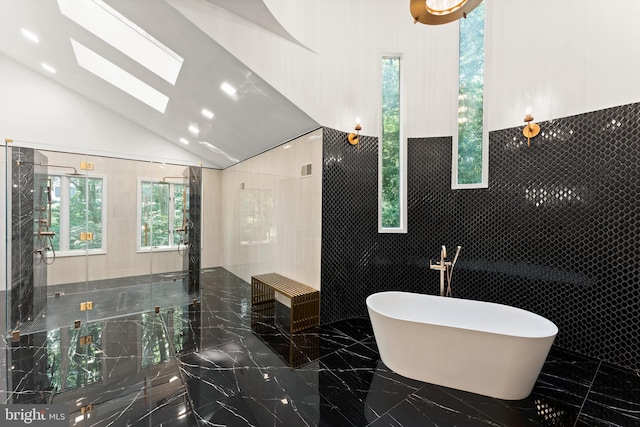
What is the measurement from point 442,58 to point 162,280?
16.6 feet

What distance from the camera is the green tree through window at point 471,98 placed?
335 centimetres

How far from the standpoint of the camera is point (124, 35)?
3105 millimetres

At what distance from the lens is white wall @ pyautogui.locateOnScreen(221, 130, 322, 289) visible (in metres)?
3.45

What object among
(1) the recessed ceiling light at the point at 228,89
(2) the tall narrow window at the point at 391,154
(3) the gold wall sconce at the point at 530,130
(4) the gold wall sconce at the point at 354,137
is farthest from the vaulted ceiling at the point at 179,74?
(3) the gold wall sconce at the point at 530,130

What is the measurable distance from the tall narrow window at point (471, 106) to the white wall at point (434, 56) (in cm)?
10

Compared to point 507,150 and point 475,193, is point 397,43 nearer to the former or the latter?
point 507,150

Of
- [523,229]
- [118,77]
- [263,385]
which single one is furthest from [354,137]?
[118,77]

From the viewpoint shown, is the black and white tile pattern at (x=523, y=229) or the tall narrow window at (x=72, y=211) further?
the tall narrow window at (x=72, y=211)

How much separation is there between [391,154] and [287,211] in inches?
67.7

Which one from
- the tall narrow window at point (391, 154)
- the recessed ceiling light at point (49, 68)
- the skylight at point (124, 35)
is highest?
the recessed ceiling light at point (49, 68)

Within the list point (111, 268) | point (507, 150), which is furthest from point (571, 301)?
point (111, 268)

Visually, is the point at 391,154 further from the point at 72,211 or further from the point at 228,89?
A: the point at 72,211

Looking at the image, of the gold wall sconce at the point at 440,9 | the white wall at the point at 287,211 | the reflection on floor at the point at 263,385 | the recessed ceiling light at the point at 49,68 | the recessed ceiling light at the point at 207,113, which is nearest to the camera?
the gold wall sconce at the point at 440,9

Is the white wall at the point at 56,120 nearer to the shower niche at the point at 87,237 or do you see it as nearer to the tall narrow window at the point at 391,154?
the shower niche at the point at 87,237
